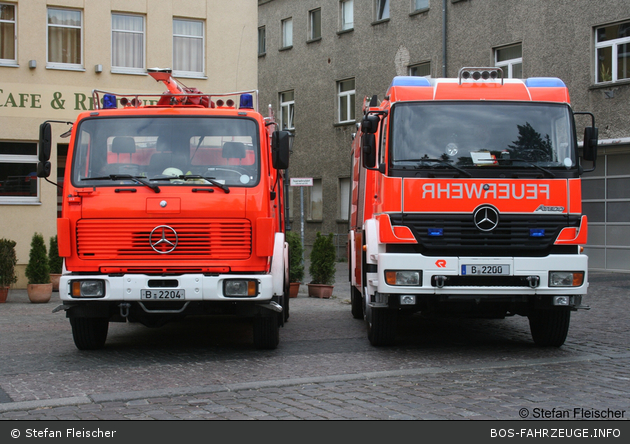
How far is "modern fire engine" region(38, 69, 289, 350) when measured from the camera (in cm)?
791

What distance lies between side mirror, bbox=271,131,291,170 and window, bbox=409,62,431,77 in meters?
18.9

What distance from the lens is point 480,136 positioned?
8.34 meters

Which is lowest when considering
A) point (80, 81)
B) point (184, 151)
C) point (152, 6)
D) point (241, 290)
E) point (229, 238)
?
point (241, 290)

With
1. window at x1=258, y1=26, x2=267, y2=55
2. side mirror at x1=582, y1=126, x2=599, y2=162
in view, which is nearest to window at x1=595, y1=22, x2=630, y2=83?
side mirror at x1=582, y1=126, x2=599, y2=162

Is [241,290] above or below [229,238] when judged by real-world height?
below

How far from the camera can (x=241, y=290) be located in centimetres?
791

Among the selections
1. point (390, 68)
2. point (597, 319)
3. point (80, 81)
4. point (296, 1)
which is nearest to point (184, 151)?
point (597, 319)

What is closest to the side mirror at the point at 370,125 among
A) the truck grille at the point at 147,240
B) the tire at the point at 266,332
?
the truck grille at the point at 147,240

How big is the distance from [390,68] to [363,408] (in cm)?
2359

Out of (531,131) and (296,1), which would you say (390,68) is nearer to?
(296,1)

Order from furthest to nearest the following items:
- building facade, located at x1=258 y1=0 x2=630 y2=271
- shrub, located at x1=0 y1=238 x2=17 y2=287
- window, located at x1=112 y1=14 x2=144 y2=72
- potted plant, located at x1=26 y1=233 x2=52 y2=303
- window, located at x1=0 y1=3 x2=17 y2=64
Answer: building facade, located at x1=258 y1=0 x2=630 y2=271
window, located at x1=112 y1=14 x2=144 y2=72
window, located at x1=0 y1=3 x2=17 y2=64
potted plant, located at x1=26 y1=233 x2=52 y2=303
shrub, located at x1=0 y1=238 x2=17 y2=287

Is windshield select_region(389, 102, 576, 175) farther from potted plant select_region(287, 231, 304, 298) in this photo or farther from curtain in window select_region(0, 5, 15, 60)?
curtain in window select_region(0, 5, 15, 60)

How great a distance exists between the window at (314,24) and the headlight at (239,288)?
2568cm

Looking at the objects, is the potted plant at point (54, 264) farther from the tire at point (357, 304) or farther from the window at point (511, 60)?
the window at point (511, 60)
